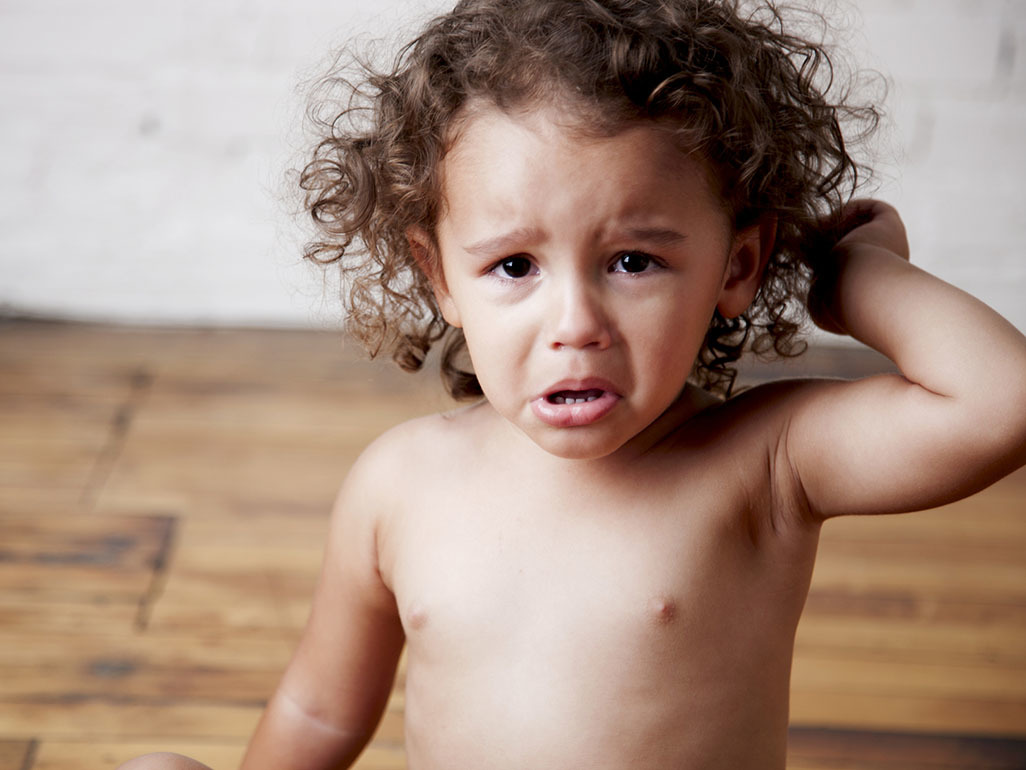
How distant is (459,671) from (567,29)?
1.25ft

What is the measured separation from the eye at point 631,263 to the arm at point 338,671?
260 millimetres

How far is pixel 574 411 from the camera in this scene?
66cm

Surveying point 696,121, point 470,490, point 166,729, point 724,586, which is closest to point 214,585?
point 166,729

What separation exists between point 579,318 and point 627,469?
14cm

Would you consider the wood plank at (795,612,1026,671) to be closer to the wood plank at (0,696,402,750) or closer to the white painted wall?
the wood plank at (0,696,402,750)

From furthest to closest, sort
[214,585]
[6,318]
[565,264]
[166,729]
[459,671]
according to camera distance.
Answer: [6,318] < [214,585] < [166,729] < [459,671] < [565,264]

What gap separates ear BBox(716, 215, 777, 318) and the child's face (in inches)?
1.2

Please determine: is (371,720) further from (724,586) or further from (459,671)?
(724,586)

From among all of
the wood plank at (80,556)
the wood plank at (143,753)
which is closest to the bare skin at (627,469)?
the wood plank at (143,753)

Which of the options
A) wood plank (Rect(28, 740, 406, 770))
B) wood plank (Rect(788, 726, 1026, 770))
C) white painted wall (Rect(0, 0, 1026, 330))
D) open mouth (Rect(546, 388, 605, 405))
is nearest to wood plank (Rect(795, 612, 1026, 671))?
wood plank (Rect(788, 726, 1026, 770))

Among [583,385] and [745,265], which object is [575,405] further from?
[745,265]

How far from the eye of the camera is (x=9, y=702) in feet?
3.61

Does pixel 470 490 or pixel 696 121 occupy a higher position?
pixel 696 121

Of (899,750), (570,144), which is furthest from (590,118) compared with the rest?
(899,750)
